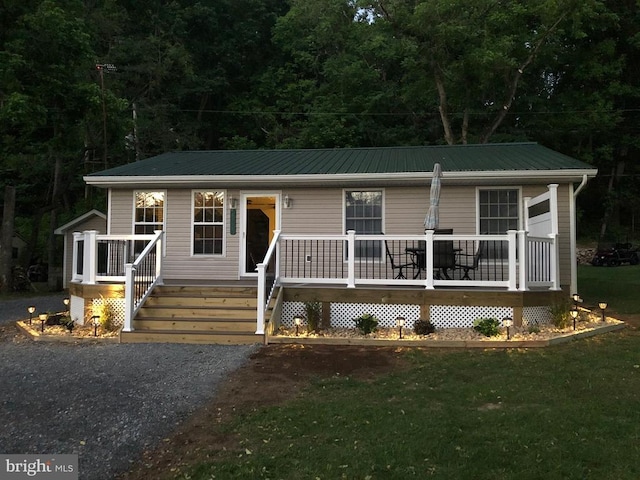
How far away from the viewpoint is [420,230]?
32.2 feet

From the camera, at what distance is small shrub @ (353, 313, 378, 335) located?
23.7ft

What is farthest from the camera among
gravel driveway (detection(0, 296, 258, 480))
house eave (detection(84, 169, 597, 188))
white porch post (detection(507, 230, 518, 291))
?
house eave (detection(84, 169, 597, 188))

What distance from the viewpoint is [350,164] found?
10617 mm

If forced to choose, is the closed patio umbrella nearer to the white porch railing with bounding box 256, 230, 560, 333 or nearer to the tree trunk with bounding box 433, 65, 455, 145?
the white porch railing with bounding box 256, 230, 560, 333

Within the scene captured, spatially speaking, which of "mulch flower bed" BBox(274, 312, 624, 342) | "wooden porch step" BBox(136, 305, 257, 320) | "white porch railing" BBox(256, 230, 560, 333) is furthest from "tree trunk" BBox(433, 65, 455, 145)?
"wooden porch step" BBox(136, 305, 257, 320)

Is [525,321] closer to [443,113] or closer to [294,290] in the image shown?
[294,290]

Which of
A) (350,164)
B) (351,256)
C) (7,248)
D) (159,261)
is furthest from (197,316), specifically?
(7,248)

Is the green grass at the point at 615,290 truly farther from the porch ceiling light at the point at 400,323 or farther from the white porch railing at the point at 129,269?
the white porch railing at the point at 129,269

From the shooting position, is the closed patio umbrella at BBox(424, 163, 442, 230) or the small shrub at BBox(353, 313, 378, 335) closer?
the small shrub at BBox(353, 313, 378, 335)

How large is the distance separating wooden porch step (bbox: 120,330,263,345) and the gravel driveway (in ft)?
0.59

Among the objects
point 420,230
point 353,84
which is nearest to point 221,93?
point 353,84

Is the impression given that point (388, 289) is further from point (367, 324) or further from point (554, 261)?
point (554, 261)

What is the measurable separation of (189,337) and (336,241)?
3838 millimetres

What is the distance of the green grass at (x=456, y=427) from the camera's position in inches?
125
